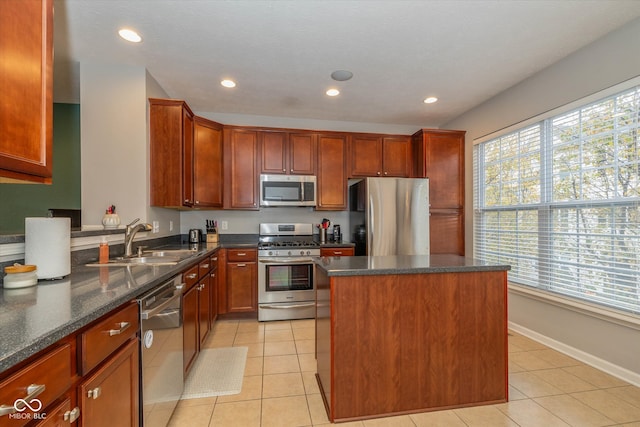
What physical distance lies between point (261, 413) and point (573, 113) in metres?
3.47

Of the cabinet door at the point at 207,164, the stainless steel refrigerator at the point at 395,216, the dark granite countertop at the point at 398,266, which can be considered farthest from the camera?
the stainless steel refrigerator at the point at 395,216

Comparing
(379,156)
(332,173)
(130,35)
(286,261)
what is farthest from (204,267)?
(379,156)

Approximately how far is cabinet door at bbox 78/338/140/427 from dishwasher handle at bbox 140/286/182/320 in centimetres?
10

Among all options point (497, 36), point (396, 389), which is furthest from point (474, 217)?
point (396, 389)

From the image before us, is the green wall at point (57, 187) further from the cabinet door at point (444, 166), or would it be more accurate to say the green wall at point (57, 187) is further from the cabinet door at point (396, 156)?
the cabinet door at point (444, 166)

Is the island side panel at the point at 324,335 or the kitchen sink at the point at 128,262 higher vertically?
the kitchen sink at the point at 128,262

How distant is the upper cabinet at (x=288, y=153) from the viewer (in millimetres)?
3859

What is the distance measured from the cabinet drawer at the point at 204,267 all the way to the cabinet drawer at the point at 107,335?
3.85ft

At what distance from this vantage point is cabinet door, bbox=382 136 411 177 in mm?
4156

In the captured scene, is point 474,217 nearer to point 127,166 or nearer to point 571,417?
point 571,417

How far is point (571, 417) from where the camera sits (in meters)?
1.76

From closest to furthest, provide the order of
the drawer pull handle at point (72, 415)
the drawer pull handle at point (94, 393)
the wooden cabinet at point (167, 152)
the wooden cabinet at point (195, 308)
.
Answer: the drawer pull handle at point (72, 415) < the drawer pull handle at point (94, 393) < the wooden cabinet at point (195, 308) < the wooden cabinet at point (167, 152)

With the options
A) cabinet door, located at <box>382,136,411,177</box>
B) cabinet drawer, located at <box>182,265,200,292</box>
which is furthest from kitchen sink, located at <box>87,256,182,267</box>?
cabinet door, located at <box>382,136,411,177</box>

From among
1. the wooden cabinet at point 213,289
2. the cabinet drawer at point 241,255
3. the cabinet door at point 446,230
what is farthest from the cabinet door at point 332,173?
the wooden cabinet at point 213,289
